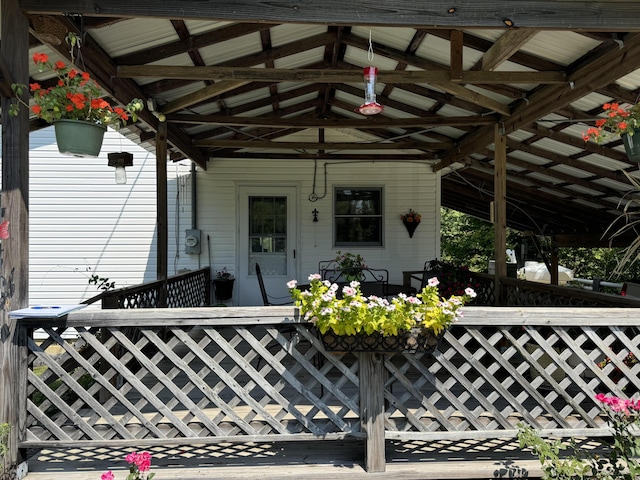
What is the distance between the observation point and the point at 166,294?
5.34 m

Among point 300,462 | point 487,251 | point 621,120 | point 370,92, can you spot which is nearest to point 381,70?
point 370,92

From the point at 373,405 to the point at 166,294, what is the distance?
11.1 ft

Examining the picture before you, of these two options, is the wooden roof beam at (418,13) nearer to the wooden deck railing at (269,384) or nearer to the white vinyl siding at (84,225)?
the wooden deck railing at (269,384)

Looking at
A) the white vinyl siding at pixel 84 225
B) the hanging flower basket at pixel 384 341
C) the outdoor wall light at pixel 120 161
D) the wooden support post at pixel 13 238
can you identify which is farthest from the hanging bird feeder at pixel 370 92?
the white vinyl siding at pixel 84 225

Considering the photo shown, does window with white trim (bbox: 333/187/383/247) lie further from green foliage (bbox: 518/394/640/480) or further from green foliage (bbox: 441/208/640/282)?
green foliage (bbox: 441/208/640/282)

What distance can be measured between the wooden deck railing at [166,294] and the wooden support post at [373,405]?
2.19 metres

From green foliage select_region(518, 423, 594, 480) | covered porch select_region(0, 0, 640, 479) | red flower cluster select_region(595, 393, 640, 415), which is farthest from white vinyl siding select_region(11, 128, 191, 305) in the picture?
red flower cluster select_region(595, 393, 640, 415)

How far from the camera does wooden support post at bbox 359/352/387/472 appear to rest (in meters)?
2.64

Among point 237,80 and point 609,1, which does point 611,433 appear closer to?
point 609,1

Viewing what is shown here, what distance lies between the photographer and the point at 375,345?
250 centimetres

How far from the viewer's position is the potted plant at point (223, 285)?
25.4 ft

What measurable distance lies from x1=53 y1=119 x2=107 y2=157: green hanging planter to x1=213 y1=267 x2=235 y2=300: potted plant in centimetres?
520

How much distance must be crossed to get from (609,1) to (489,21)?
0.70 metres

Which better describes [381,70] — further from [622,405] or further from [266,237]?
[266,237]
